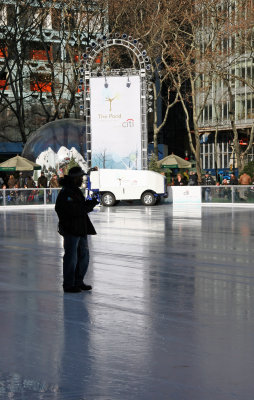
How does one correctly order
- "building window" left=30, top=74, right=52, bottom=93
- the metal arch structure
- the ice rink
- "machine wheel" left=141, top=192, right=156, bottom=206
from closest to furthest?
the ice rink < "machine wheel" left=141, top=192, right=156, bottom=206 < the metal arch structure < "building window" left=30, top=74, right=52, bottom=93

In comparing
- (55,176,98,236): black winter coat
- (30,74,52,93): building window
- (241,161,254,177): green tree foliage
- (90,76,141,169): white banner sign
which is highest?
(30,74,52,93): building window

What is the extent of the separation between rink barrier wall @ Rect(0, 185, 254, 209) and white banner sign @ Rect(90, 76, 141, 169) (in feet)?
8.56

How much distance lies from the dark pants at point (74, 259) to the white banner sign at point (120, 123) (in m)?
28.7

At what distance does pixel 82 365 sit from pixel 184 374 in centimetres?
86

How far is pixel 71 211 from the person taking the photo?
10.3m

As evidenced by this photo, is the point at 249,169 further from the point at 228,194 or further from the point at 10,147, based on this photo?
the point at 10,147

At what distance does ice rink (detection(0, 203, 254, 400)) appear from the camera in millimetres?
5953

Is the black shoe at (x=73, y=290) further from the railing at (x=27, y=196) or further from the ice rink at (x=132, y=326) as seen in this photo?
the railing at (x=27, y=196)

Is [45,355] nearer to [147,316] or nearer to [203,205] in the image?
[147,316]

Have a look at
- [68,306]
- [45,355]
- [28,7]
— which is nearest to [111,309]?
[68,306]

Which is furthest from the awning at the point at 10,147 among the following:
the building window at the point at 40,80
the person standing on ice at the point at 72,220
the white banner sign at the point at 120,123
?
the person standing on ice at the point at 72,220

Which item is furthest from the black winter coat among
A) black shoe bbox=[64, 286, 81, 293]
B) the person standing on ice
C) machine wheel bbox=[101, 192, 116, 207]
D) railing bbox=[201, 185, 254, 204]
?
railing bbox=[201, 185, 254, 204]

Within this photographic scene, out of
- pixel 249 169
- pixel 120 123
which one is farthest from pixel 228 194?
pixel 120 123

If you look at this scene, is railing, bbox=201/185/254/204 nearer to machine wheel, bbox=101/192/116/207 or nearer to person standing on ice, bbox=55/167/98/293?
machine wheel, bbox=101/192/116/207
